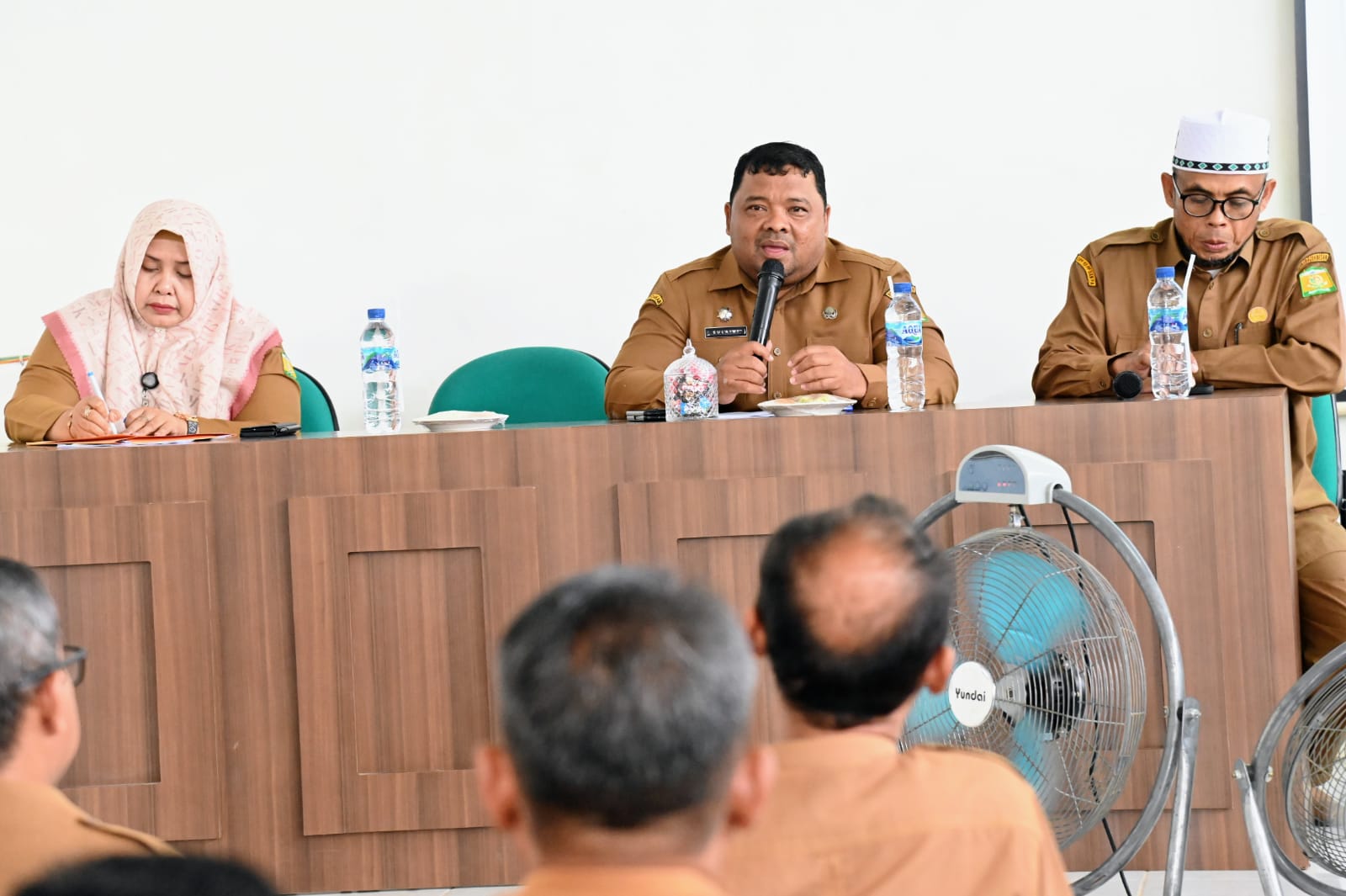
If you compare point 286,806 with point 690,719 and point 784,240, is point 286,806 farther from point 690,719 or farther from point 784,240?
point 690,719

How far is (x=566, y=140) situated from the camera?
3.95 m

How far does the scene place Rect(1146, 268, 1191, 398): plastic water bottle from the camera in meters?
2.39

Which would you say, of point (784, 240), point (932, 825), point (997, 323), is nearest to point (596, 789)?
point (932, 825)

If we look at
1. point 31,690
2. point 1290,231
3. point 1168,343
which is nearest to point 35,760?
point 31,690

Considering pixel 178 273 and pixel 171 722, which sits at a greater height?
pixel 178 273

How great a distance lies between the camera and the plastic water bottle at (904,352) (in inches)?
106

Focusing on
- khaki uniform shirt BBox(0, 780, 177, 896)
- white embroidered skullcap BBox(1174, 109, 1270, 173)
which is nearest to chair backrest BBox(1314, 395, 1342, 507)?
white embroidered skullcap BBox(1174, 109, 1270, 173)

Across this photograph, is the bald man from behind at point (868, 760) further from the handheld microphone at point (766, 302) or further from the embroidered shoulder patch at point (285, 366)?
the embroidered shoulder patch at point (285, 366)

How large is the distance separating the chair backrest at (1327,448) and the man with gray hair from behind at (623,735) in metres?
2.28

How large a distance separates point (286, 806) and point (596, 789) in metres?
1.80

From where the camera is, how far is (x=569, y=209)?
12.9ft

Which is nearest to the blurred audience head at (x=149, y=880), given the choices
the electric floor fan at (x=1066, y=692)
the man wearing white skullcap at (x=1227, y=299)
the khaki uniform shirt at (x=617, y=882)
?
the khaki uniform shirt at (x=617, y=882)

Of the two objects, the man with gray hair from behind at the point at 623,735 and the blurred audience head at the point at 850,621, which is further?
the blurred audience head at the point at 850,621

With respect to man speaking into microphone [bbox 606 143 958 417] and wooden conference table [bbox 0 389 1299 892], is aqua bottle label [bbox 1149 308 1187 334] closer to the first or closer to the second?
wooden conference table [bbox 0 389 1299 892]
